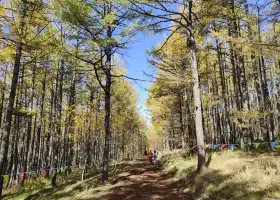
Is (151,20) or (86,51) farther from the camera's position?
(86,51)

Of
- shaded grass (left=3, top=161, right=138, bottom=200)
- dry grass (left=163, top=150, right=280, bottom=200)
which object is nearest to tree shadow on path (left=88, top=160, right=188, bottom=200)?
dry grass (left=163, top=150, right=280, bottom=200)

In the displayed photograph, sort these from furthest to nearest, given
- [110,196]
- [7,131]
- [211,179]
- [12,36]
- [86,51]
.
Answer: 1. [86,51]
2. [7,131]
3. [12,36]
4. [110,196]
5. [211,179]

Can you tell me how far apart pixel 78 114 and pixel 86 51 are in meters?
6.59

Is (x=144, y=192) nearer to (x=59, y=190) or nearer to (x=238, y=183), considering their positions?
(x=238, y=183)

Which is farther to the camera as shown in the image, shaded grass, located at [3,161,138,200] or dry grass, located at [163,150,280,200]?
shaded grass, located at [3,161,138,200]

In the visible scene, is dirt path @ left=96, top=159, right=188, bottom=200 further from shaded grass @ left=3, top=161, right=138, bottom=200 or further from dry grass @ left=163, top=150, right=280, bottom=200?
shaded grass @ left=3, top=161, right=138, bottom=200

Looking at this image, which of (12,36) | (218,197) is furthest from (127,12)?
(218,197)

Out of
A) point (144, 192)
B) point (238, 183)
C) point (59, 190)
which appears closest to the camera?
point (238, 183)

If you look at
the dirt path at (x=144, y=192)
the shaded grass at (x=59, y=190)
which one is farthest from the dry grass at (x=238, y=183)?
the shaded grass at (x=59, y=190)

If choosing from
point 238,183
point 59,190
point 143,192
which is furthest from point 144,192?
point 59,190

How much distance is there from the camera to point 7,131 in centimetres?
900

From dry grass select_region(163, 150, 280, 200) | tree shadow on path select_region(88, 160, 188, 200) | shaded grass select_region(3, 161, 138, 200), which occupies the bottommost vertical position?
shaded grass select_region(3, 161, 138, 200)

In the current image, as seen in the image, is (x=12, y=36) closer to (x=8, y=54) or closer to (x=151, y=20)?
(x=8, y=54)

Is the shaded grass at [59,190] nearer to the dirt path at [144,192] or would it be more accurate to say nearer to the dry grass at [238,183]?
the dirt path at [144,192]
